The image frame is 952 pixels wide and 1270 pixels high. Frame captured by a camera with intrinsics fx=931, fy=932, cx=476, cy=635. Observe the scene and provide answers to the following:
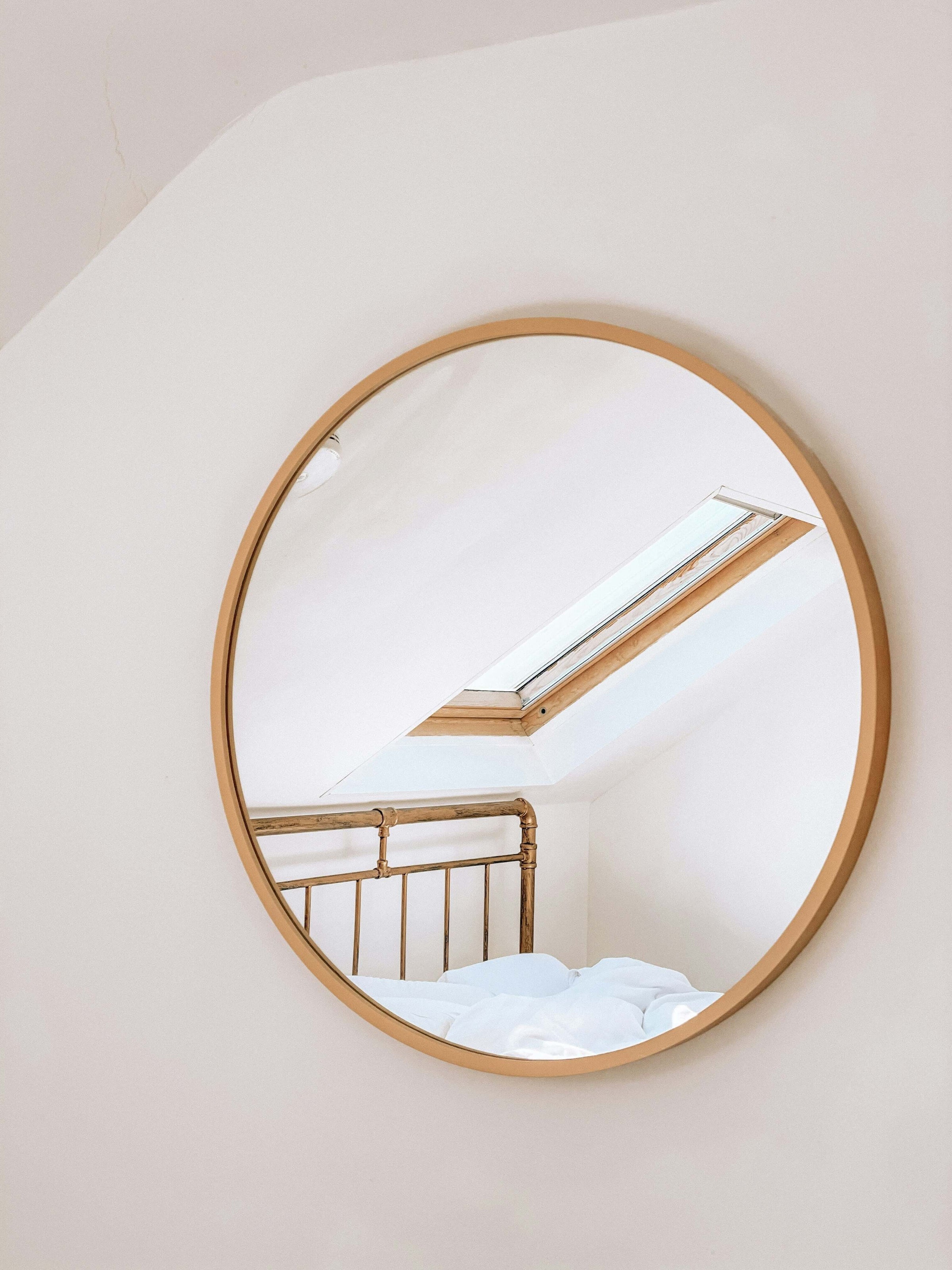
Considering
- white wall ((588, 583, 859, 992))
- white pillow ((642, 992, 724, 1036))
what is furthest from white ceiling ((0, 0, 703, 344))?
white pillow ((642, 992, 724, 1036))

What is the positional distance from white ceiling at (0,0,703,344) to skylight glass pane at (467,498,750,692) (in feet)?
1.62

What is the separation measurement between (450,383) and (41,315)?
75 cm

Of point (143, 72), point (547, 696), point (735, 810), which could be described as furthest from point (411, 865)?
point (143, 72)

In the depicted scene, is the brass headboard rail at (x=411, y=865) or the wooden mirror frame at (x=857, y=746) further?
the brass headboard rail at (x=411, y=865)

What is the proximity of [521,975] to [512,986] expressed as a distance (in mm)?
14

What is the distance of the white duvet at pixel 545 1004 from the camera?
0.82m

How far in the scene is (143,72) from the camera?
1.11 meters

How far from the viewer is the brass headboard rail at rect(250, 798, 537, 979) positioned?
89 centimetres

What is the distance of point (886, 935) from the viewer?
74 cm

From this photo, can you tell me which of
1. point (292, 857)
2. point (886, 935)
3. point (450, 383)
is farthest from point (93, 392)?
point (886, 935)

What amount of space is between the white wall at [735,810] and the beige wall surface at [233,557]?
0.14 feet

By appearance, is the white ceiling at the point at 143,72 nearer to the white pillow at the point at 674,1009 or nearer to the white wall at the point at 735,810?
the white wall at the point at 735,810

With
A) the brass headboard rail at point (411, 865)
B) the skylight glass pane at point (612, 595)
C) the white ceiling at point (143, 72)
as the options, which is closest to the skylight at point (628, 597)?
the skylight glass pane at point (612, 595)

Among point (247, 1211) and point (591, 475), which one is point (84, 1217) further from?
point (591, 475)
